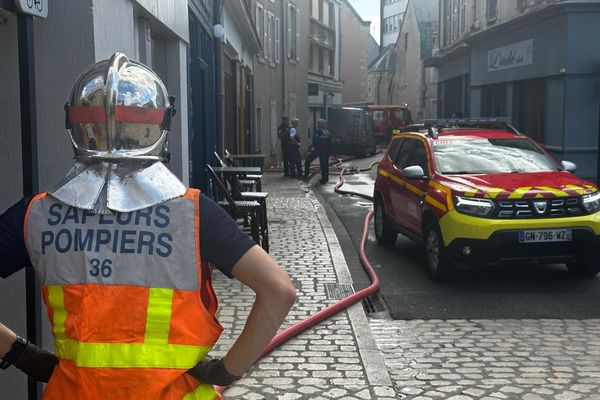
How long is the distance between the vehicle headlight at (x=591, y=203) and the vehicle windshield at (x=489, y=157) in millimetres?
854

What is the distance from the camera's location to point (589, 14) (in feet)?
59.0

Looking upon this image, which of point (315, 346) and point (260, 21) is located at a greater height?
point (260, 21)

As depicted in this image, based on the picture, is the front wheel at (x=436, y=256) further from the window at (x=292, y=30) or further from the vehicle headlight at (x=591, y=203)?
the window at (x=292, y=30)

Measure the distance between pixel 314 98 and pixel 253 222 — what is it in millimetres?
32747

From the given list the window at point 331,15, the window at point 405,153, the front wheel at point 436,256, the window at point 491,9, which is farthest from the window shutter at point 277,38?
the front wheel at point 436,256

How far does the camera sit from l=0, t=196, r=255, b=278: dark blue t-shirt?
6.79 feet

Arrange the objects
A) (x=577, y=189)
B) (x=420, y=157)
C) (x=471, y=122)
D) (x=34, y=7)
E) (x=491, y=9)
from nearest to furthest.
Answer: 1. (x=34, y=7)
2. (x=577, y=189)
3. (x=420, y=157)
4. (x=471, y=122)
5. (x=491, y=9)

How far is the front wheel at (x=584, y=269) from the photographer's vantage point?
8234mm

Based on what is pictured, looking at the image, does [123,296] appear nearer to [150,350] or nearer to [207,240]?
[150,350]

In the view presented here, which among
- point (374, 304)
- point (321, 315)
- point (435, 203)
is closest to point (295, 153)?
point (435, 203)

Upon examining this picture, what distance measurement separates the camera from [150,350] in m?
2.02

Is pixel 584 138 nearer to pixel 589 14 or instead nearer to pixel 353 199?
pixel 589 14

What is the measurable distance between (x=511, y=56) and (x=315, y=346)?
1840 cm

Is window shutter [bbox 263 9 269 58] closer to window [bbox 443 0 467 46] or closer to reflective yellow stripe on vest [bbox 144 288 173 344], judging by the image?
window [bbox 443 0 467 46]
